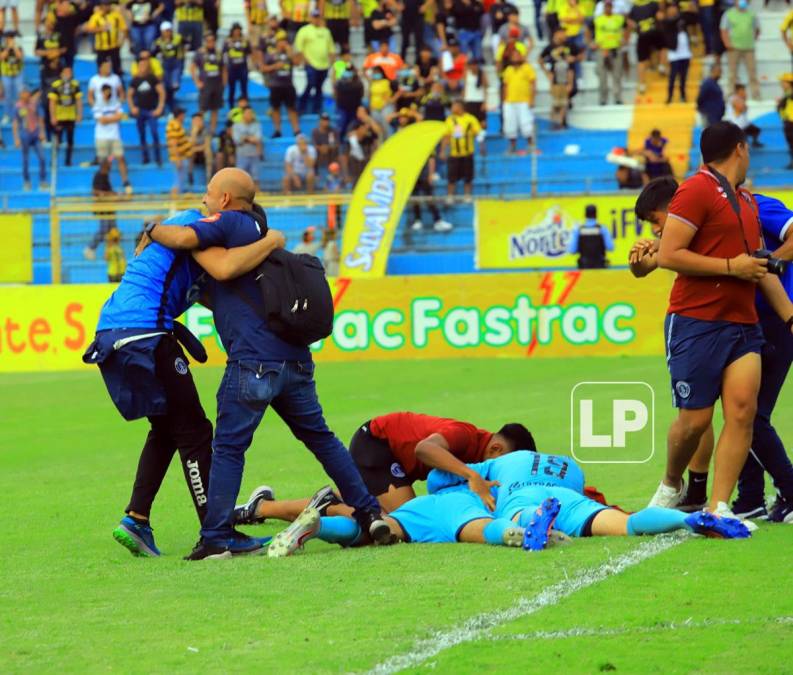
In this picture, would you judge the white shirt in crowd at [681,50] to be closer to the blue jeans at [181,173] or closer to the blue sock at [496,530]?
the blue jeans at [181,173]

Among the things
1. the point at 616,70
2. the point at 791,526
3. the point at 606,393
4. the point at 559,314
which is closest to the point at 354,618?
the point at 791,526

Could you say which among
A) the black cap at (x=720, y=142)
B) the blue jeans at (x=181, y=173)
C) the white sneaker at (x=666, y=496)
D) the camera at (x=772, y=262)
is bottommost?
the blue jeans at (x=181, y=173)

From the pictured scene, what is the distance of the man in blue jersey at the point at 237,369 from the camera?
7.48 metres

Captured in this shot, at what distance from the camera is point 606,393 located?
51.1 feet

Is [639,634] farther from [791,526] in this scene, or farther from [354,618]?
[791,526]

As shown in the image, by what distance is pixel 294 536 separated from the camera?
7562 millimetres

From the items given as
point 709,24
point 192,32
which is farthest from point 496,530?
point 192,32

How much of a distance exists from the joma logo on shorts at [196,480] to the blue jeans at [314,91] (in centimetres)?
2293

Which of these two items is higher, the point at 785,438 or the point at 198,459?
the point at 198,459

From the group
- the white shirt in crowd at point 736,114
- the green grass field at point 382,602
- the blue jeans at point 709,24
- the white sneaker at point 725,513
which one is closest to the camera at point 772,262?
the white sneaker at point 725,513

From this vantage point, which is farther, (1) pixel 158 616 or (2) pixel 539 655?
(1) pixel 158 616

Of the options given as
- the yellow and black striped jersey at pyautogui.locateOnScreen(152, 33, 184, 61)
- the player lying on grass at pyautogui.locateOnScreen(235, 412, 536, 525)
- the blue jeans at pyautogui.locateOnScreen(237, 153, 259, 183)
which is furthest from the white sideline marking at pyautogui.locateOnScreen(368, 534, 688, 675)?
the yellow and black striped jersey at pyautogui.locateOnScreen(152, 33, 184, 61)

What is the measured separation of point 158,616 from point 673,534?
8.70 feet

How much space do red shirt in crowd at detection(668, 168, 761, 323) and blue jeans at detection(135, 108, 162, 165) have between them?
22.8m
